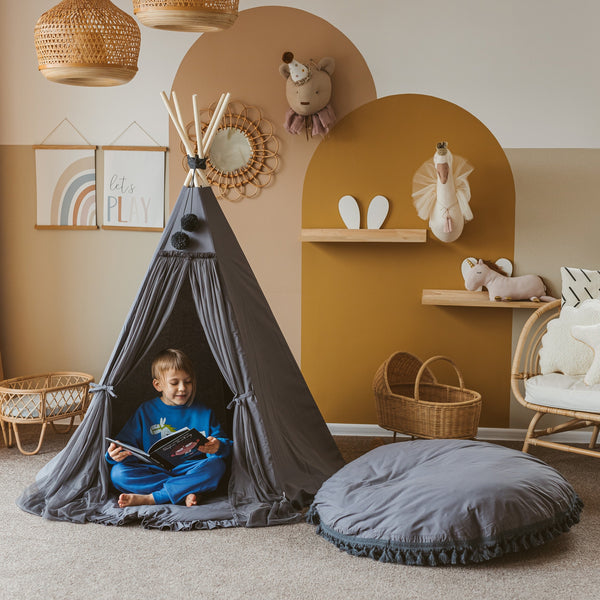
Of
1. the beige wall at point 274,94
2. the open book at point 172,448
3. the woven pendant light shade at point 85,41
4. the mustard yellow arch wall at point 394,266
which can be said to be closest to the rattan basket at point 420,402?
the mustard yellow arch wall at point 394,266

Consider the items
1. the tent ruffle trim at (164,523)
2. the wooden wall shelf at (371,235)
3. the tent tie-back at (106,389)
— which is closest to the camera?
the tent ruffle trim at (164,523)

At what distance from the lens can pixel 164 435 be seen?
3.27m

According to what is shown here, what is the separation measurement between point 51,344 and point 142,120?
1413 mm

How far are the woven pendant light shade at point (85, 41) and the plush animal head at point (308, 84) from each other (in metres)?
1.46

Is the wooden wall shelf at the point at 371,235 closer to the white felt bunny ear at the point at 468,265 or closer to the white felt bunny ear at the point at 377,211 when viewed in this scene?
the white felt bunny ear at the point at 377,211

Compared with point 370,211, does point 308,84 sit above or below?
above

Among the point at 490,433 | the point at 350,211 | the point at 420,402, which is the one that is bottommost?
the point at 490,433

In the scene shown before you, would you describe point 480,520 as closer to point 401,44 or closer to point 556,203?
→ point 556,203

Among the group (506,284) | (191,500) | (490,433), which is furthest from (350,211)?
(191,500)

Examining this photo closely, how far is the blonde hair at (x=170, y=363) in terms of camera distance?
10.7ft

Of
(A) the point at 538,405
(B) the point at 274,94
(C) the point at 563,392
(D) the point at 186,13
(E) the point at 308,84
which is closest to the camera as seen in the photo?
(D) the point at 186,13

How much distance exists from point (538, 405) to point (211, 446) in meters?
1.58

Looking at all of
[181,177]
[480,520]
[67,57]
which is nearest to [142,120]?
[181,177]

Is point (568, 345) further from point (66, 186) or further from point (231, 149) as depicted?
point (66, 186)
